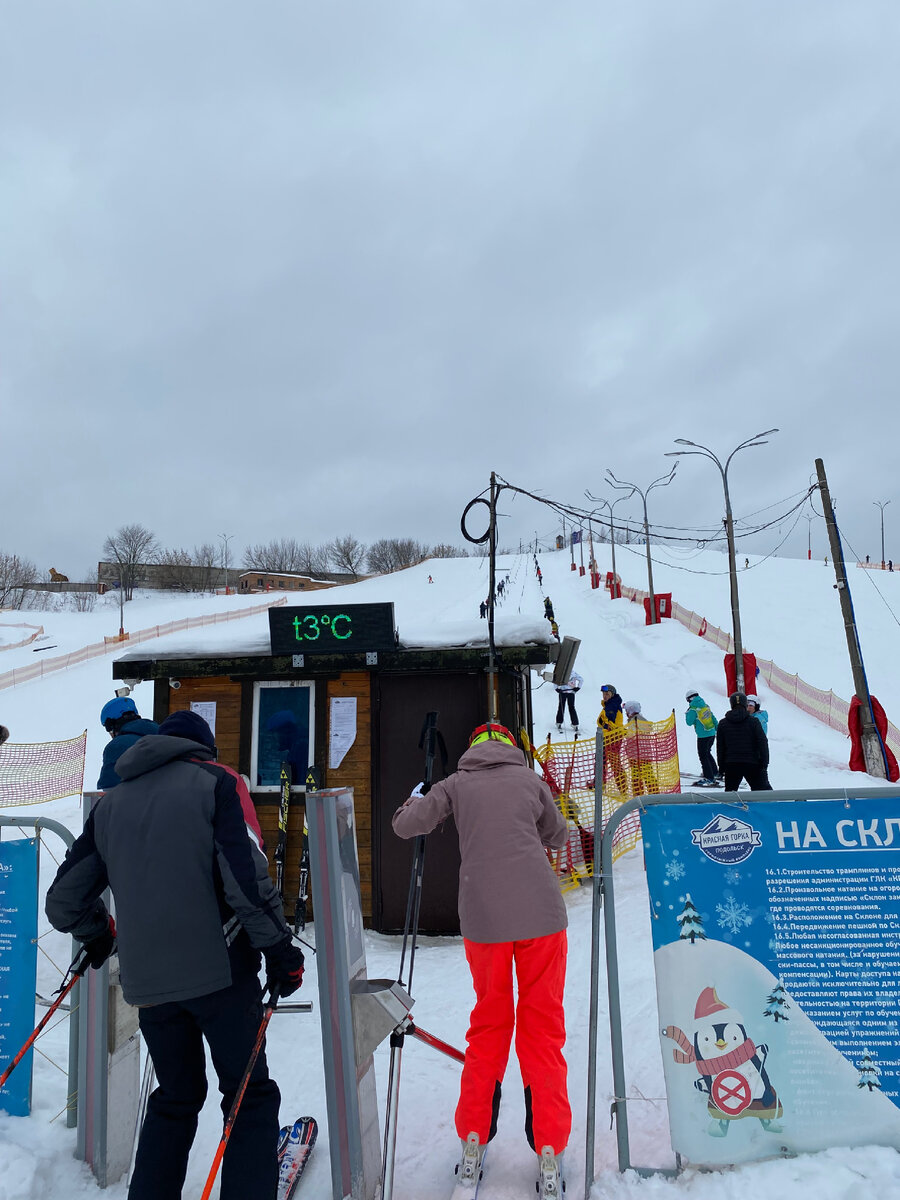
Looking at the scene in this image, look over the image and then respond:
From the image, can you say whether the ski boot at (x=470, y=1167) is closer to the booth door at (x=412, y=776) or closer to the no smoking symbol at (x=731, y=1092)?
the no smoking symbol at (x=731, y=1092)

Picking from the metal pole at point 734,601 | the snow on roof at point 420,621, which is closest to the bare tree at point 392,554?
the snow on roof at point 420,621

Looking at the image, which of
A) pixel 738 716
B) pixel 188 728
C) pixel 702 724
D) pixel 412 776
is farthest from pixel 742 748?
pixel 188 728

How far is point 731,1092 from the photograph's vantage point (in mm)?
2914

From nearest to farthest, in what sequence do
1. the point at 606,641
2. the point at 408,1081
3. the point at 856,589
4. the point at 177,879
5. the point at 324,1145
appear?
the point at 177,879 → the point at 324,1145 → the point at 408,1081 → the point at 606,641 → the point at 856,589

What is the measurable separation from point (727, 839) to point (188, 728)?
228 cm

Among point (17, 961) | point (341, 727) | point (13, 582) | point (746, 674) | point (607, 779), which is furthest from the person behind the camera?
point (13, 582)

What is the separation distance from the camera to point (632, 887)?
7.05 metres

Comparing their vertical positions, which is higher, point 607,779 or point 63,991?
point 607,779

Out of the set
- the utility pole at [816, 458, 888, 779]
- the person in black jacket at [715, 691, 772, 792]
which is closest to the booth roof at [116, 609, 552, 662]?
A: the person in black jacket at [715, 691, 772, 792]

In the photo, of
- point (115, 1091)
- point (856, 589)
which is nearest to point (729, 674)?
point (115, 1091)

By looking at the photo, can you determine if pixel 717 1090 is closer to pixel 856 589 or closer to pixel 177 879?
pixel 177 879

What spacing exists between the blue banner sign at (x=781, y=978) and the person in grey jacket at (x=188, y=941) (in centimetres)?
160

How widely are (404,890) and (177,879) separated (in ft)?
13.7

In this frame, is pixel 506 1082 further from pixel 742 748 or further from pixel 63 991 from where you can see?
pixel 742 748
